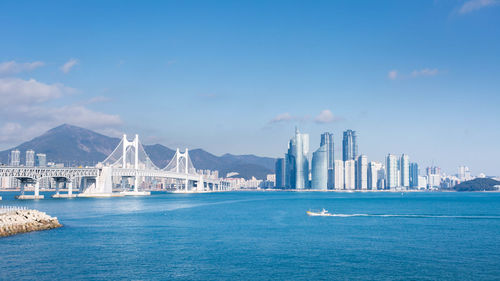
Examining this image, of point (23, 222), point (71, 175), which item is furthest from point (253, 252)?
point (71, 175)

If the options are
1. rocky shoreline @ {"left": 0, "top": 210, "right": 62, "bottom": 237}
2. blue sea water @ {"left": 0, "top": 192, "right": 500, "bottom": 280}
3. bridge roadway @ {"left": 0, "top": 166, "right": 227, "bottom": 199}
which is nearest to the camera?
blue sea water @ {"left": 0, "top": 192, "right": 500, "bottom": 280}

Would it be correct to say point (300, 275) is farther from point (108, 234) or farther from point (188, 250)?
point (108, 234)

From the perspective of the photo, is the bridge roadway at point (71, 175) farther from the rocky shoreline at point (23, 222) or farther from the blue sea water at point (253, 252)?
the blue sea water at point (253, 252)

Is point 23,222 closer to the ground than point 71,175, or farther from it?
closer to the ground

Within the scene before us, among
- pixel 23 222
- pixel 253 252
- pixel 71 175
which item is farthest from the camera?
pixel 71 175

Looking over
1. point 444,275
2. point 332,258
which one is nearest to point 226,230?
point 332,258

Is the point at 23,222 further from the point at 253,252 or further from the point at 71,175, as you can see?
the point at 71,175

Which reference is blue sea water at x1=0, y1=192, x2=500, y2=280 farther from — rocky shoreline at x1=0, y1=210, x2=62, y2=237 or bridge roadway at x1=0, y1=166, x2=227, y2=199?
bridge roadway at x1=0, y1=166, x2=227, y2=199

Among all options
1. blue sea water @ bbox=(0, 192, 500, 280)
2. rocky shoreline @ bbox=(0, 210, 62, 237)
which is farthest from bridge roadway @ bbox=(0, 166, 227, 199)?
blue sea water @ bbox=(0, 192, 500, 280)
